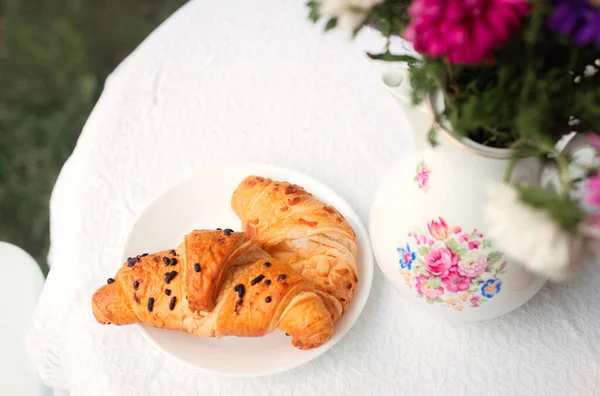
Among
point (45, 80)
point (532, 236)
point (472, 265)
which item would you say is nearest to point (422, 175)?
point (472, 265)

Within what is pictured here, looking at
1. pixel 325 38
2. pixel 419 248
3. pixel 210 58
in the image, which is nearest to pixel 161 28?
pixel 210 58

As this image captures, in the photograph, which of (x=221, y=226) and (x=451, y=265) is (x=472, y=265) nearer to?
(x=451, y=265)

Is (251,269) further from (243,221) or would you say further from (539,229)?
(539,229)

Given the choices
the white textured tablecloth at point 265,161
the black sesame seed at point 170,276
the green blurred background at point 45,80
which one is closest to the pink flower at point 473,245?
the white textured tablecloth at point 265,161

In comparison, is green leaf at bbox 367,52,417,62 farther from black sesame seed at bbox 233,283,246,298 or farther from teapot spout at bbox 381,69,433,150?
black sesame seed at bbox 233,283,246,298

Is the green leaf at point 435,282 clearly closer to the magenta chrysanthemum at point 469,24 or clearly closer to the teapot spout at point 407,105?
the teapot spout at point 407,105

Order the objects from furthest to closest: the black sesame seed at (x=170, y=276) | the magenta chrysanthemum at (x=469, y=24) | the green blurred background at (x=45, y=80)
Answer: the green blurred background at (x=45, y=80)
the black sesame seed at (x=170, y=276)
the magenta chrysanthemum at (x=469, y=24)

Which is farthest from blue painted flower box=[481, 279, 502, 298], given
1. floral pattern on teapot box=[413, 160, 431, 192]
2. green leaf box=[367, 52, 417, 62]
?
green leaf box=[367, 52, 417, 62]
